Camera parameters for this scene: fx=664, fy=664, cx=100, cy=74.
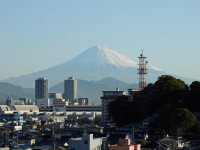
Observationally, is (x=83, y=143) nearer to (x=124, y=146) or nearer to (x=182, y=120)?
(x=124, y=146)

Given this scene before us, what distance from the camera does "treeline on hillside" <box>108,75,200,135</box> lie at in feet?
254

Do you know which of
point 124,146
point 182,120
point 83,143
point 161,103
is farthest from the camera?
point 161,103

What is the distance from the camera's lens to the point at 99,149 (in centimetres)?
5022

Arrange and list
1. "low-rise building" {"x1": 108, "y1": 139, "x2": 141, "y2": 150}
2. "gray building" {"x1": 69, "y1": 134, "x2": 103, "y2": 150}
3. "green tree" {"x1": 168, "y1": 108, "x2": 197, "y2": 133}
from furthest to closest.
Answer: "green tree" {"x1": 168, "y1": 108, "x2": 197, "y2": 133}, "low-rise building" {"x1": 108, "y1": 139, "x2": 141, "y2": 150}, "gray building" {"x1": 69, "y1": 134, "x2": 103, "y2": 150}

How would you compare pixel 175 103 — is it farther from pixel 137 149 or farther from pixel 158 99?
pixel 137 149

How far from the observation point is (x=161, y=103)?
82000 millimetres

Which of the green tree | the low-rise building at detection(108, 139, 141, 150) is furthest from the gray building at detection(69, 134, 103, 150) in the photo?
the green tree

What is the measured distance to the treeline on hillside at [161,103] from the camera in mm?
77294

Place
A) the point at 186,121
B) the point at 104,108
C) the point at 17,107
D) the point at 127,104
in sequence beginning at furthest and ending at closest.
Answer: the point at 17,107 < the point at 104,108 < the point at 127,104 < the point at 186,121

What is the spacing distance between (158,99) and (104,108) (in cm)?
3595

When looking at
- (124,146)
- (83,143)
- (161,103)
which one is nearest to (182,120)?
(161,103)

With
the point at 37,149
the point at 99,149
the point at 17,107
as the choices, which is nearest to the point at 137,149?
the point at 99,149

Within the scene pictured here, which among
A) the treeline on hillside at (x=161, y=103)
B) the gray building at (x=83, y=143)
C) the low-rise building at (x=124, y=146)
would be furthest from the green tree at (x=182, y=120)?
the gray building at (x=83, y=143)

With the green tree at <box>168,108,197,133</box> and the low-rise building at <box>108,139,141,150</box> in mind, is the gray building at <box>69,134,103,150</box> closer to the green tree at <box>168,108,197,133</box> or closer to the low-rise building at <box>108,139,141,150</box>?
the low-rise building at <box>108,139,141,150</box>
